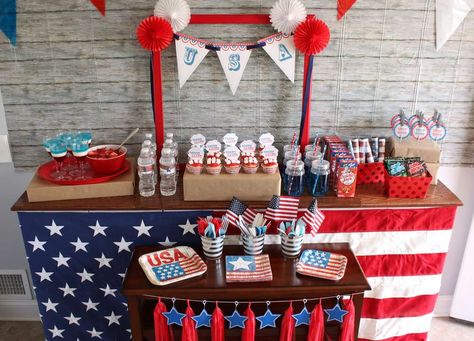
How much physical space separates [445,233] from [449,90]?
69 cm

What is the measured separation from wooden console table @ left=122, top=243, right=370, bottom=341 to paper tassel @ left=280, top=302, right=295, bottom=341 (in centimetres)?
6

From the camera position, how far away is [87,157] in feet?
6.93

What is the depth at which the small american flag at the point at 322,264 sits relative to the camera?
191cm

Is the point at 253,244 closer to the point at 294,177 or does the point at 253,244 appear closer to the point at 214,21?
the point at 294,177

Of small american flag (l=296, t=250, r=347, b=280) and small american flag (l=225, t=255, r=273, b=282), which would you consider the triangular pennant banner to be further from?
small american flag (l=225, t=255, r=273, b=282)

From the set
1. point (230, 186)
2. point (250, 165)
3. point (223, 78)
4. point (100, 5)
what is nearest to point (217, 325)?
point (230, 186)

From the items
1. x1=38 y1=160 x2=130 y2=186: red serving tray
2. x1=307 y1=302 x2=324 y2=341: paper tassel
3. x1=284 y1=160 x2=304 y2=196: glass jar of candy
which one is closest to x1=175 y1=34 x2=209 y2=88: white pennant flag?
x1=38 y1=160 x2=130 y2=186: red serving tray

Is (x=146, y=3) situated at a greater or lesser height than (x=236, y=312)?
greater

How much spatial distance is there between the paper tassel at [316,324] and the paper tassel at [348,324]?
0.30 feet

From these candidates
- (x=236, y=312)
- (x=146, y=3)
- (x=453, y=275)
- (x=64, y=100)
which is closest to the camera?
(x=236, y=312)

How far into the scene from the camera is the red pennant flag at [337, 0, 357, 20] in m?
2.11

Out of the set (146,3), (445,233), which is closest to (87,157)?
(146,3)

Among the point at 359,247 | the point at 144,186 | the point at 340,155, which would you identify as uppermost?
the point at 340,155

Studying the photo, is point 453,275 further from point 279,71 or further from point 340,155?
point 279,71
